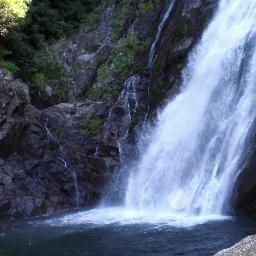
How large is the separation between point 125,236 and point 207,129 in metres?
6.20

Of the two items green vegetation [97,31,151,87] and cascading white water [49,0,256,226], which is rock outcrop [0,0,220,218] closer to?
green vegetation [97,31,151,87]

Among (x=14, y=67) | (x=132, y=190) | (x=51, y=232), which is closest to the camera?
(x=51, y=232)

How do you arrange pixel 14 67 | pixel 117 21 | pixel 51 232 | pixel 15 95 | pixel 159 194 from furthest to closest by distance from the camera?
pixel 117 21, pixel 14 67, pixel 15 95, pixel 159 194, pixel 51 232

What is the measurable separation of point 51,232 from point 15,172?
5.37 m

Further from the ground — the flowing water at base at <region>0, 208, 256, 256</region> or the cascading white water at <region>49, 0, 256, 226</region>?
the cascading white water at <region>49, 0, 256, 226</region>

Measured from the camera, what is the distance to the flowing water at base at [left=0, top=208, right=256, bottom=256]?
539 inches

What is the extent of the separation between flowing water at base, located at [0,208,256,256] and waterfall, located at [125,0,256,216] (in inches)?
54.1

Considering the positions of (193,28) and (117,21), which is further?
(117,21)

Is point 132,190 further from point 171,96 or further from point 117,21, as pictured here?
point 117,21

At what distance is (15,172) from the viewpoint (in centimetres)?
2111

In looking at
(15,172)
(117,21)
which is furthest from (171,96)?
(117,21)

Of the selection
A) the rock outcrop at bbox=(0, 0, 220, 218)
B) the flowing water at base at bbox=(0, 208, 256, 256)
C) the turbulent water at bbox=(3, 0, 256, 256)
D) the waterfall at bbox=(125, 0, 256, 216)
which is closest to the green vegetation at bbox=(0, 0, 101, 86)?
the rock outcrop at bbox=(0, 0, 220, 218)

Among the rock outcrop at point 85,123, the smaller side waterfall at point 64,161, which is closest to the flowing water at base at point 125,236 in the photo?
the rock outcrop at point 85,123

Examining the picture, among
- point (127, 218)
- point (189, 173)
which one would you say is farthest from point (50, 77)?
point (127, 218)
